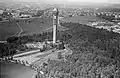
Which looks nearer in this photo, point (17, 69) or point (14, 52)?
point (17, 69)

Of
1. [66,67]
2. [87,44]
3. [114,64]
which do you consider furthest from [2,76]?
[87,44]

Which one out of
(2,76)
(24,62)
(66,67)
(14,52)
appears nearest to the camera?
(2,76)

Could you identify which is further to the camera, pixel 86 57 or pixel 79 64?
pixel 86 57

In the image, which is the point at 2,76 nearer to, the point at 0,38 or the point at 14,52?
the point at 14,52

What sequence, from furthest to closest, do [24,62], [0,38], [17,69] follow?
1. [0,38]
2. [24,62]
3. [17,69]

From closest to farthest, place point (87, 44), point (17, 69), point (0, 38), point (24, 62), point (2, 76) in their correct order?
point (2, 76), point (17, 69), point (24, 62), point (87, 44), point (0, 38)

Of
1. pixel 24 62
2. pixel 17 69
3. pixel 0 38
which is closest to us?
pixel 17 69

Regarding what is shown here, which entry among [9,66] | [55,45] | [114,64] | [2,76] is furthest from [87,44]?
[2,76]

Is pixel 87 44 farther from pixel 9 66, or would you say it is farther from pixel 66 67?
pixel 9 66
